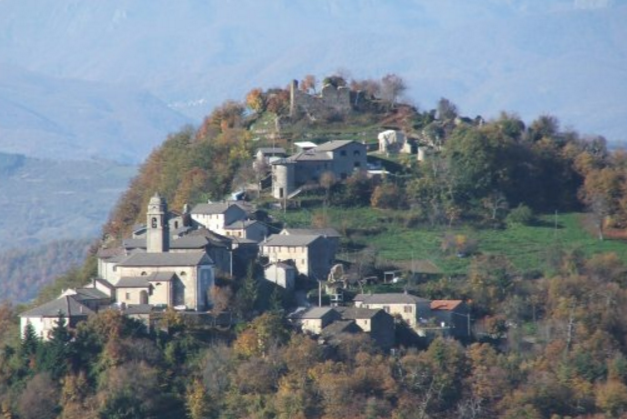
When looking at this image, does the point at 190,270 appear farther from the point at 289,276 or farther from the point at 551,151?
the point at 551,151

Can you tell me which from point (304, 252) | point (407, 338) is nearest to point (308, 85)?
point (304, 252)

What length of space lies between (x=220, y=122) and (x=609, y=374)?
26.5 meters

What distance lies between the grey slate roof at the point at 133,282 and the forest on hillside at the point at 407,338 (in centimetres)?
202

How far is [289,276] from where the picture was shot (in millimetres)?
68688

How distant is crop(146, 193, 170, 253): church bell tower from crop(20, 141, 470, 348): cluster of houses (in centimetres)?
3

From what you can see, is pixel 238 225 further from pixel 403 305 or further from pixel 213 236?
pixel 403 305

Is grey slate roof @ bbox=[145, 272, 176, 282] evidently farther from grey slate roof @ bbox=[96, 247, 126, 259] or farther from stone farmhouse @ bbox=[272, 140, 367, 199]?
stone farmhouse @ bbox=[272, 140, 367, 199]

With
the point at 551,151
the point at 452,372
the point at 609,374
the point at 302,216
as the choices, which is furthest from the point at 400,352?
the point at 551,151

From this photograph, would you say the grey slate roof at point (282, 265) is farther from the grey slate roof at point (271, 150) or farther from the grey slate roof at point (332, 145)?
the grey slate roof at point (271, 150)

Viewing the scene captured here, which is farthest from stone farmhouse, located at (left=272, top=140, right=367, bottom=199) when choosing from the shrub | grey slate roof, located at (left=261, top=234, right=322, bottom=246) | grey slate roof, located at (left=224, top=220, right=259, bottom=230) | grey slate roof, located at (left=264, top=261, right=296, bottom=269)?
grey slate roof, located at (left=264, top=261, right=296, bottom=269)

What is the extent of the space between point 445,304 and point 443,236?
783 centimetres

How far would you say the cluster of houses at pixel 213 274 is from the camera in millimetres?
66000

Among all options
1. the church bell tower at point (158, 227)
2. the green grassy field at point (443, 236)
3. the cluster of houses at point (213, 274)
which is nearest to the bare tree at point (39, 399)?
the cluster of houses at point (213, 274)

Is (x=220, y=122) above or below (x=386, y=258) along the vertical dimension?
above
